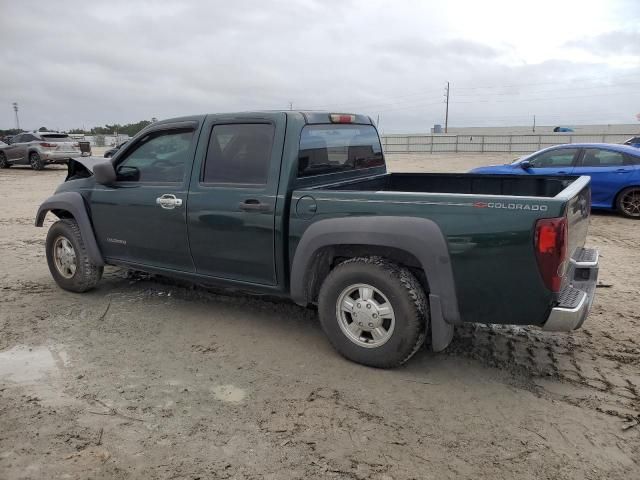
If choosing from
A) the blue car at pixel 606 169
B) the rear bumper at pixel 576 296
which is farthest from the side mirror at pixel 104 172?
the blue car at pixel 606 169

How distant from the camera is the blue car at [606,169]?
948 cm

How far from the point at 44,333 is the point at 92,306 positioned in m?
0.68

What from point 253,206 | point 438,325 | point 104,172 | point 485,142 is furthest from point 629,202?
point 485,142

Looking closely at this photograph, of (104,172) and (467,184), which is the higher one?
(104,172)

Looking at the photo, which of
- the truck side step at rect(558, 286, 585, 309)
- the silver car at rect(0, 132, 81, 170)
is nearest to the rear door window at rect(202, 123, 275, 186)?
the truck side step at rect(558, 286, 585, 309)

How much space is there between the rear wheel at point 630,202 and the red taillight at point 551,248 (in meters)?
7.85

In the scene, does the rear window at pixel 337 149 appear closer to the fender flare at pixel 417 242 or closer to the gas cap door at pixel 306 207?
the gas cap door at pixel 306 207

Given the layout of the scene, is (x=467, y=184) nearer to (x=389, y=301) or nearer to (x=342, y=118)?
(x=342, y=118)

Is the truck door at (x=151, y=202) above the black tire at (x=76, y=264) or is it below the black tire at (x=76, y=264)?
above

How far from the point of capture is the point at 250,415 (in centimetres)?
308

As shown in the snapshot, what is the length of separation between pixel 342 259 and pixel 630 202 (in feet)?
26.2

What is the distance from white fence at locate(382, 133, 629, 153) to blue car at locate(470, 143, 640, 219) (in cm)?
3152

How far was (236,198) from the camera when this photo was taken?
4035mm

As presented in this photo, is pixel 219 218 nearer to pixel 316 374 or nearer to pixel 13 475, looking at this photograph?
pixel 316 374
